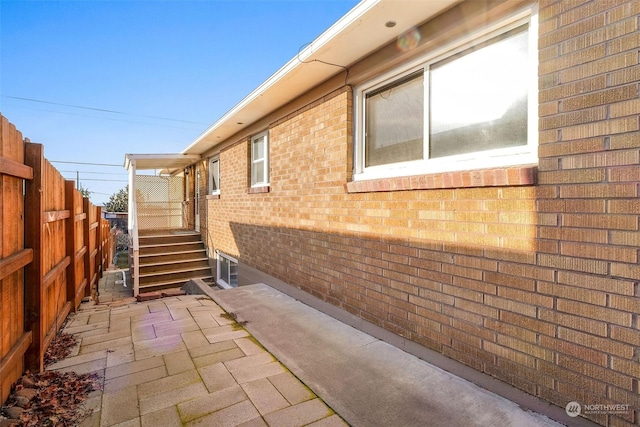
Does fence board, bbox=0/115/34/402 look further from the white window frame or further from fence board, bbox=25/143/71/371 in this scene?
the white window frame

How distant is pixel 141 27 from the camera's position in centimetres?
1270

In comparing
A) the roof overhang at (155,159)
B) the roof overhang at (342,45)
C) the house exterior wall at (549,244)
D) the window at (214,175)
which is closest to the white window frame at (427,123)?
the house exterior wall at (549,244)

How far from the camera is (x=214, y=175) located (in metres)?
9.78

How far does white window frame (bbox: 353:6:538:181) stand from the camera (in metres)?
2.22

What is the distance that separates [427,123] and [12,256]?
3368mm

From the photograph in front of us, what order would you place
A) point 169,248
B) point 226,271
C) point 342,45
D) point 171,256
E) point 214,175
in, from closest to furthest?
1. point 342,45
2. point 226,271
3. point 171,256
4. point 169,248
5. point 214,175

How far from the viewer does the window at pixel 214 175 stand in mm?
9359

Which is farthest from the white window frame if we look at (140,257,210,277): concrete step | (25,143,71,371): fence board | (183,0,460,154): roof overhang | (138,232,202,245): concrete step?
(138,232,202,245): concrete step

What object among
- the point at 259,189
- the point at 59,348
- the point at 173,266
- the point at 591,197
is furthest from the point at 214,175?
the point at 591,197

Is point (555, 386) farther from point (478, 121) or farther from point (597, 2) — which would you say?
point (597, 2)

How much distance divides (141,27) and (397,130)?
13.7 m

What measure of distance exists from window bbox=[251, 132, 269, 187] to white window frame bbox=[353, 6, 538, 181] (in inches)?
112

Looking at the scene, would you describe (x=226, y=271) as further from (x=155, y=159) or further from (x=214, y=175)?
(x=155, y=159)

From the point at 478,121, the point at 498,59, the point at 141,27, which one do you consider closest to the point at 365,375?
the point at 478,121
